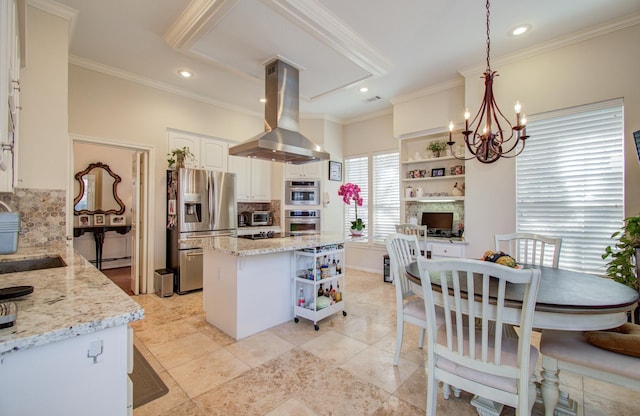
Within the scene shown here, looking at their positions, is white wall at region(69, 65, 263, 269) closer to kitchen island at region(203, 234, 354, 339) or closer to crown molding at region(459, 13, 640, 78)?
kitchen island at region(203, 234, 354, 339)

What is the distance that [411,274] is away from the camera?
6.44ft

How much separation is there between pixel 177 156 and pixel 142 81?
1.12 metres

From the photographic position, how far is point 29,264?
200cm

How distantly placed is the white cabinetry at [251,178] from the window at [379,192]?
1.81m

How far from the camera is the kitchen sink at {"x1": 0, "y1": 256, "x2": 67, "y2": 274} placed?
1896mm

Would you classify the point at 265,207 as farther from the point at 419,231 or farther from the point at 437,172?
the point at 437,172

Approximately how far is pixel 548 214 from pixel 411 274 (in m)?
2.48

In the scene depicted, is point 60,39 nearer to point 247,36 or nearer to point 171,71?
point 171,71

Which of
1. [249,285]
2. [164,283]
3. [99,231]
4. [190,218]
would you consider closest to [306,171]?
[190,218]

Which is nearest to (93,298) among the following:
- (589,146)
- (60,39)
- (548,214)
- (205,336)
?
(205,336)

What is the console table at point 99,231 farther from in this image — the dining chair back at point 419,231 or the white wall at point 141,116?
the dining chair back at point 419,231

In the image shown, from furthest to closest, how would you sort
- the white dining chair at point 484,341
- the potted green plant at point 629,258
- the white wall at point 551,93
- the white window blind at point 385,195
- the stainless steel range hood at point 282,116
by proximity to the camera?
the white window blind at point 385,195 → the stainless steel range hood at point 282,116 → the white wall at point 551,93 → the potted green plant at point 629,258 → the white dining chair at point 484,341

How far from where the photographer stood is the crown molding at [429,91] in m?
4.18

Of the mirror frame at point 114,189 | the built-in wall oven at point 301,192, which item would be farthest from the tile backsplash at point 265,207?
the mirror frame at point 114,189
